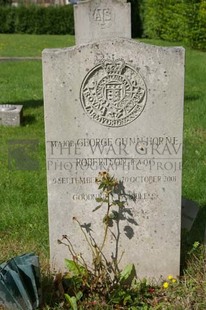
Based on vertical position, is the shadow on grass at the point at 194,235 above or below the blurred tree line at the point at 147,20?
below

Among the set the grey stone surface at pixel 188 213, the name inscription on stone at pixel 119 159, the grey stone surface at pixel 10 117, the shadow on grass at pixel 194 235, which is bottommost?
the shadow on grass at pixel 194 235

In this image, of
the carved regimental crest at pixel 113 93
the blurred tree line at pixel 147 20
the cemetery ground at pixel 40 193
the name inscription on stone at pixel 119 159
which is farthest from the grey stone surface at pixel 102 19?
the blurred tree line at pixel 147 20

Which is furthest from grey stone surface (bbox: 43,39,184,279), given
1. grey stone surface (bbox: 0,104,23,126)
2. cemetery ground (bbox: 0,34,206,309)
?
grey stone surface (bbox: 0,104,23,126)

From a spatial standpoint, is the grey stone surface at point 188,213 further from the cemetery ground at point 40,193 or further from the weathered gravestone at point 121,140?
the weathered gravestone at point 121,140

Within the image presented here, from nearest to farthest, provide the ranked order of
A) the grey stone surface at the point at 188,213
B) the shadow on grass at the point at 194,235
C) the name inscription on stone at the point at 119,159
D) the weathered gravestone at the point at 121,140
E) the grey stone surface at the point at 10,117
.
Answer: the weathered gravestone at the point at 121,140, the name inscription on stone at the point at 119,159, the shadow on grass at the point at 194,235, the grey stone surface at the point at 188,213, the grey stone surface at the point at 10,117

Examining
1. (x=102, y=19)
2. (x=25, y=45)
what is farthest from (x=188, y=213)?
(x=25, y=45)

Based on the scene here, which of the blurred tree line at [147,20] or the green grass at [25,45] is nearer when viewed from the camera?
the green grass at [25,45]

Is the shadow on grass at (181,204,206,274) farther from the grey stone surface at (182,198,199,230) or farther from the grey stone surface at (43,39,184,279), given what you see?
the grey stone surface at (43,39,184,279)

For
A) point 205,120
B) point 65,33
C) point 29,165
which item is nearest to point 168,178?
point 29,165

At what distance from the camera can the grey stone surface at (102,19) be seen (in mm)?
4388

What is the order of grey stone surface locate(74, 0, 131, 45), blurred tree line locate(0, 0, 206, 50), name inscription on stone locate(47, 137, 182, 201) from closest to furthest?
name inscription on stone locate(47, 137, 182, 201) < grey stone surface locate(74, 0, 131, 45) < blurred tree line locate(0, 0, 206, 50)

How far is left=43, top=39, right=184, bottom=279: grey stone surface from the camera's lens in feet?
10.7

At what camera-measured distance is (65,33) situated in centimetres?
2662

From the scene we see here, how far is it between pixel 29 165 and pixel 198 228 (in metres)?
2.15
